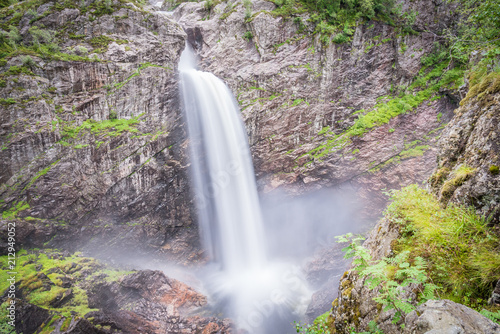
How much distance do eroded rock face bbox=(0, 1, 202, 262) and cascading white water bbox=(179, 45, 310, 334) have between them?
1.25 meters

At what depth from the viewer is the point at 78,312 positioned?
10.1 m

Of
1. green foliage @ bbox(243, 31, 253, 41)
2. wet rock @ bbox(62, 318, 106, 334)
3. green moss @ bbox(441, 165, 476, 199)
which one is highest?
green foliage @ bbox(243, 31, 253, 41)

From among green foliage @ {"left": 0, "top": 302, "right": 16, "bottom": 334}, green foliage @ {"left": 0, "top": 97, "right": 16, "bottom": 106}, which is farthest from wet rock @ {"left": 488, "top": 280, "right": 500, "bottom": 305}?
green foliage @ {"left": 0, "top": 97, "right": 16, "bottom": 106}

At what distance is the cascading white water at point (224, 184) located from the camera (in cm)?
1695

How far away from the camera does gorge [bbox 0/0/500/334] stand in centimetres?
1205

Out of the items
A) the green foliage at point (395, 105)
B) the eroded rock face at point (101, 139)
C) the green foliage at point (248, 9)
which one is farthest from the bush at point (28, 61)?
the green foliage at point (395, 105)

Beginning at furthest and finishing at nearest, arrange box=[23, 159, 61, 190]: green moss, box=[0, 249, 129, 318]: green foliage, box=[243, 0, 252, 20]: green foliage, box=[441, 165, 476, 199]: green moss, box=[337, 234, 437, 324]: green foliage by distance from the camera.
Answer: box=[243, 0, 252, 20]: green foliage, box=[23, 159, 61, 190]: green moss, box=[0, 249, 129, 318]: green foliage, box=[441, 165, 476, 199]: green moss, box=[337, 234, 437, 324]: green foliage

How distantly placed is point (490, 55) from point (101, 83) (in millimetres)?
18240

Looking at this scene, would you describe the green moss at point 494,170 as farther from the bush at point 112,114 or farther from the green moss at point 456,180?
the bush at point 112,114

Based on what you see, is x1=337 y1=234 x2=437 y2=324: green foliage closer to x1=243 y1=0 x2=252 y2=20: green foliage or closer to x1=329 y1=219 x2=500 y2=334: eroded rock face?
x1=329 y1=219 x2=500 y2=334: eroded rock face

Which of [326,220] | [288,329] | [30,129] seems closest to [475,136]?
[288,329]

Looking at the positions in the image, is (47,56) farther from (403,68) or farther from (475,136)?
(403,68)

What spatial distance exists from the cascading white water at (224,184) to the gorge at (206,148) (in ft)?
0.39

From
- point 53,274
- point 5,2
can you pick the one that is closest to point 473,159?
point 53,274
